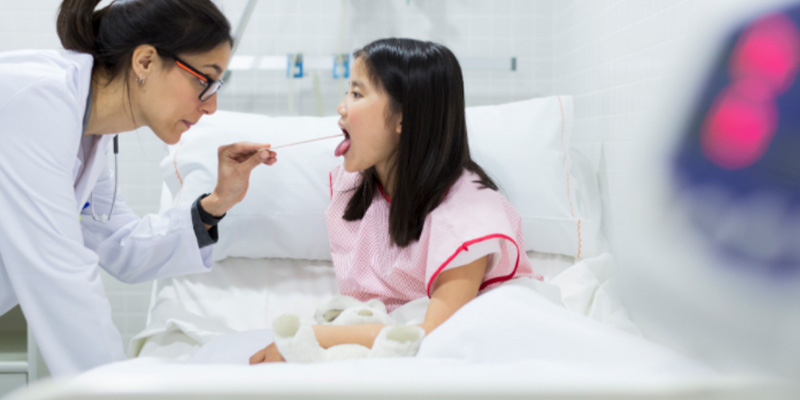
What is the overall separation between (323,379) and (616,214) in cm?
142

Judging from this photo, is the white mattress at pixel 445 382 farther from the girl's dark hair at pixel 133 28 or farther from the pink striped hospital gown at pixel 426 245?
the girl's dark hair at pixel 133 28

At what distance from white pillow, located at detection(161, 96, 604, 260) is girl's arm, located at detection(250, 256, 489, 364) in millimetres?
423

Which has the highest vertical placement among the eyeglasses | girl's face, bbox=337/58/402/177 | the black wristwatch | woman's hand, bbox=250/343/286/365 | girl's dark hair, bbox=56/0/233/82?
girl's dark hair, bbox=56/0/233/82

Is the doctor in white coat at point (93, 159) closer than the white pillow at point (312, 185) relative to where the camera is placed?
Yes

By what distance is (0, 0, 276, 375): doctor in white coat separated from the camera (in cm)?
100

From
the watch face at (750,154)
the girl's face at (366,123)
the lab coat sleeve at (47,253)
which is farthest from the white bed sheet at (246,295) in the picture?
the watch face at (750,154)

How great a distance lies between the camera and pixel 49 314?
3.29ft

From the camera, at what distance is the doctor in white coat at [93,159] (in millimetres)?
1002

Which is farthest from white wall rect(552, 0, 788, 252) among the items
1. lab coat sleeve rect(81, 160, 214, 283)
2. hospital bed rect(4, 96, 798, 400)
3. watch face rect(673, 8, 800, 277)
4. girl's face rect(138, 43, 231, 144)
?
lab coat sleeve rect(81, 160, 214, 283)

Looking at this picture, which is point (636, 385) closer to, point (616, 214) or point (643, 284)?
point (643, 284)

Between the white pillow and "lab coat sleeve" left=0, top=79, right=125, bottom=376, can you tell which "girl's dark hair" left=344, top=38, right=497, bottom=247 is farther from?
"lab coat sleeve" left=0, top=79, right=125, bottom=376

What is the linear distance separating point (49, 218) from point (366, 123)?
604mm

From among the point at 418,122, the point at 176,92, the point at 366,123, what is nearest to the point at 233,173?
the point at 176,92

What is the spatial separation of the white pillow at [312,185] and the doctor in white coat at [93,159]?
0.10 meters
